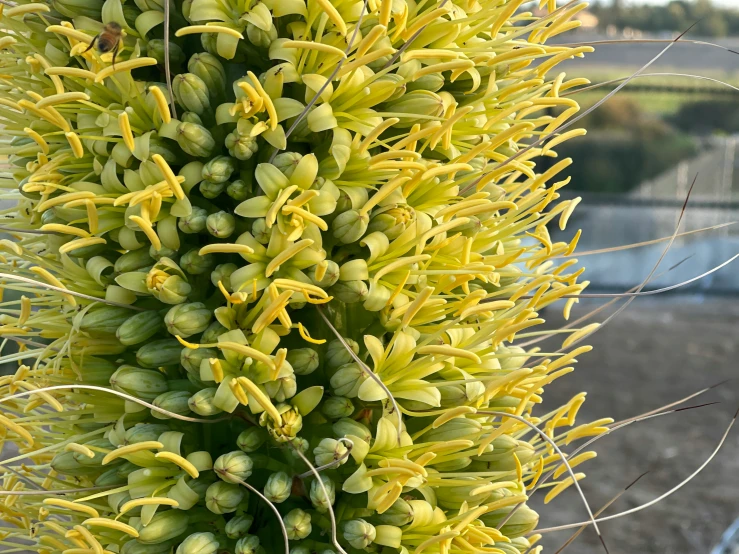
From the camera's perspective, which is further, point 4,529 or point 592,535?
point 592,535

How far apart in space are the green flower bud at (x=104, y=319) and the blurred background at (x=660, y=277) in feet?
6.39

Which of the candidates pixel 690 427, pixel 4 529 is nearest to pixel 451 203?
pixel 4 529

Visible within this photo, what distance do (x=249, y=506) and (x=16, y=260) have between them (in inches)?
21.9

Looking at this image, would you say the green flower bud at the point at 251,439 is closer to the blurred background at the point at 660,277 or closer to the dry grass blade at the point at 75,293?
the dry grass blade at the point at 75,293

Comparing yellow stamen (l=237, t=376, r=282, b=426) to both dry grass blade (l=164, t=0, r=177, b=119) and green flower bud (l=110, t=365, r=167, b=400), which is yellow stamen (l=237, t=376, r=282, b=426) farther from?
dry grass blade (l=164, t=0, r=177, b=119)

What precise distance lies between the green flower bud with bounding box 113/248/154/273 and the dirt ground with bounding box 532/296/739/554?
14.2 ft

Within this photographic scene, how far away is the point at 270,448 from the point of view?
1.10 meters

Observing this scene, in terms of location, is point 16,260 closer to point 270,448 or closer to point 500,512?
point 270,448

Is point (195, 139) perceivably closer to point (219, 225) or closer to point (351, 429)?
point (219, 225)

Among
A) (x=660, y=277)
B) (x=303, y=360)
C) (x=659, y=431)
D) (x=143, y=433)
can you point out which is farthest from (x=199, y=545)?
(x=659, y=431)

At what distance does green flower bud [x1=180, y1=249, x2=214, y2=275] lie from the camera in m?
1.05

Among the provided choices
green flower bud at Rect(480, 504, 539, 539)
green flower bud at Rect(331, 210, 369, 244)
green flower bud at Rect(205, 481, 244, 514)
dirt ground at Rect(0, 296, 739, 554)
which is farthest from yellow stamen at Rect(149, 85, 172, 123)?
dirt ground at Rect(0, 296, 739, 554)

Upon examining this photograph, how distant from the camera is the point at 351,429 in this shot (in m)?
1.07

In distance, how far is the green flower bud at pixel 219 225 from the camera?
1.03m
